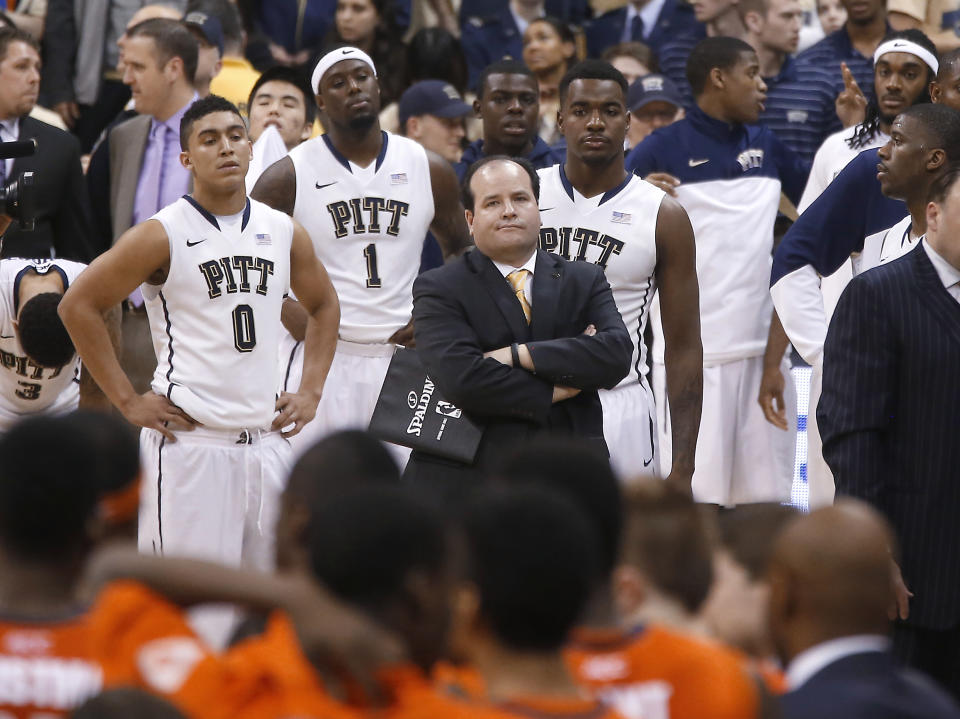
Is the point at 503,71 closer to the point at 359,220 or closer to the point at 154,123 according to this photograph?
the point at 359,220

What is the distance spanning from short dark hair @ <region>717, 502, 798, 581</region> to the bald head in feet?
1.14

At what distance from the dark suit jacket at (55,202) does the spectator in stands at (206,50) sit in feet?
3.66

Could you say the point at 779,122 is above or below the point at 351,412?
above

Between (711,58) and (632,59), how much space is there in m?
1.68

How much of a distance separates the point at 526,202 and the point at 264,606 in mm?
3133

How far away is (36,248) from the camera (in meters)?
8.48

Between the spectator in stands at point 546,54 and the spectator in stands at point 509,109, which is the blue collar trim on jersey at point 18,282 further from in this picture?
the spectator in stands at point 546,54

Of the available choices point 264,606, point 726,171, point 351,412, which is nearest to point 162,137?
point 351,412

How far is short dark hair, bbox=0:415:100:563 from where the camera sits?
3098mm

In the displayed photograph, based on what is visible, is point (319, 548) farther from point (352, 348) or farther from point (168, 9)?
point (168, 9)

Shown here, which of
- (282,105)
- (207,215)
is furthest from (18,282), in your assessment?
(282,105)

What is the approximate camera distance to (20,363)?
720cm

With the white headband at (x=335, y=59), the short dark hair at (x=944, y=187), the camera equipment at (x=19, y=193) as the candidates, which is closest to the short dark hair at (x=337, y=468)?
the short dark hair at (x=944, y=187)

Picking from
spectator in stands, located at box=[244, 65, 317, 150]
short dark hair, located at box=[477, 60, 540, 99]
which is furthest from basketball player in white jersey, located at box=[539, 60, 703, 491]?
spectator in stands, located at box=[244, 65, 317, 150]
